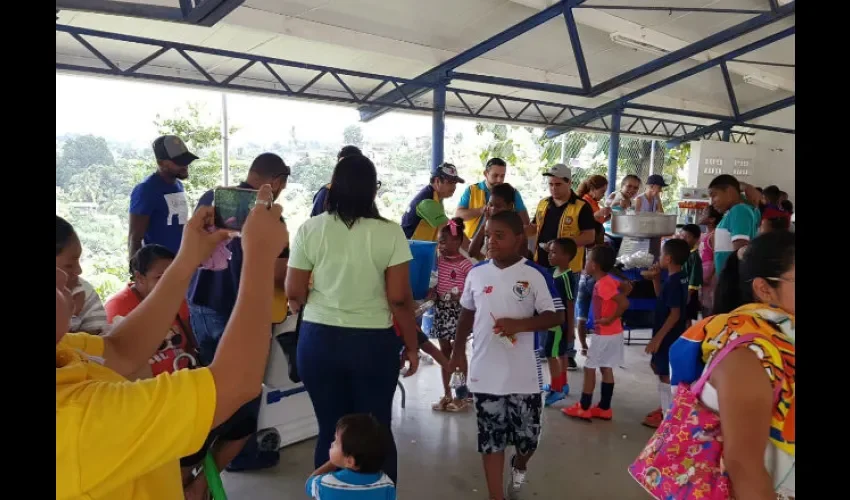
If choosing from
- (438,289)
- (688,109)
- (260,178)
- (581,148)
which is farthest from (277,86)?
(581,148)

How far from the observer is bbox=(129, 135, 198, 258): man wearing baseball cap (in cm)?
312

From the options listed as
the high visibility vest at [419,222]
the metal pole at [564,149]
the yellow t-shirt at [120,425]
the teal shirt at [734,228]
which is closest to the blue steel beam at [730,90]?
the metal pole at [564,149]

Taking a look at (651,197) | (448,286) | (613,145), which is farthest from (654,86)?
(448,286)

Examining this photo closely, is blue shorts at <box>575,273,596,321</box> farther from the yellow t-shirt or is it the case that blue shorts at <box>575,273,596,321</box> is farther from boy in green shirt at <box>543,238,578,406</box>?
the yellow t-shirt

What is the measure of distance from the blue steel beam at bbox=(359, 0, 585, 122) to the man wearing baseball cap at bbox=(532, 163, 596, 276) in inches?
124

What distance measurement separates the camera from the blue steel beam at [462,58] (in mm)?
6566

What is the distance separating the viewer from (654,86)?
30.9 feet

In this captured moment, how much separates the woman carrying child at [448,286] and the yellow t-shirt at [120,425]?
298cm

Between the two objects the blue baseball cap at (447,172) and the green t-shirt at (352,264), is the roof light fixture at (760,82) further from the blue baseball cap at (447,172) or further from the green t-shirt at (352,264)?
the green t-shirt at (352,264)

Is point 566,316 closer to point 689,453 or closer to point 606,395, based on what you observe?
point 606,395

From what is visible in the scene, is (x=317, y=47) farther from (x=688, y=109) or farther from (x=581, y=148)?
(x=581, y=148)

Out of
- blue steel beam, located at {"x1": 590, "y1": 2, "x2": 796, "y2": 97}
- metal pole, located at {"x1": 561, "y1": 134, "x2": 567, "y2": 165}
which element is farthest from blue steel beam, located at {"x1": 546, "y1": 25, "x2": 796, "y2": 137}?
metal pole, located at {"x1": 561, "y1": 134, "x2": 567, "y2": 165}

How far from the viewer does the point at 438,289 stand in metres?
3.80
